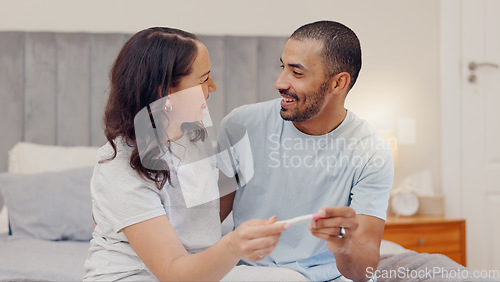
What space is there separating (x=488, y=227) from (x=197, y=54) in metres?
2.52

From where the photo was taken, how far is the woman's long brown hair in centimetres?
105

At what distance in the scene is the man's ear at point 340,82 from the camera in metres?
1.38

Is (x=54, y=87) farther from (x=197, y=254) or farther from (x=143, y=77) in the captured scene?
(x=197, y=254)

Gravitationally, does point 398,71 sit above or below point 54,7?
below

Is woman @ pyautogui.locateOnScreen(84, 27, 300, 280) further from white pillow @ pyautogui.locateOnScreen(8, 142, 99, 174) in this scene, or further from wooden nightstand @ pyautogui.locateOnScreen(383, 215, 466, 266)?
wooden nightstand @ pyautogui.locateOnScreen(383, 215, 466, 266)

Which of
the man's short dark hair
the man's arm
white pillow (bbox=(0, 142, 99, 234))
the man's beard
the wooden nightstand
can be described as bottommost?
the wooden nightstand

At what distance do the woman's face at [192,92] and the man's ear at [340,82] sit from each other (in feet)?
1.26

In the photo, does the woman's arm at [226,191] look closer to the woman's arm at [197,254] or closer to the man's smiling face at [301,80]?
the man's smiling face at [301,80]

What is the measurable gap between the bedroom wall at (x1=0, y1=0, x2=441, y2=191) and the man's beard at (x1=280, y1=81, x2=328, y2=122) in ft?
4.00

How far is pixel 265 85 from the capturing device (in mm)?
2646

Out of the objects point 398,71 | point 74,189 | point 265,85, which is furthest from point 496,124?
point 74,189

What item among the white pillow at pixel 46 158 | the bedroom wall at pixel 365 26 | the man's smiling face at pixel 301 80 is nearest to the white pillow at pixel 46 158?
the white pillow at pixel 46 158

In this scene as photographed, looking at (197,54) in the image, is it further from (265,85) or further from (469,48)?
(469,48)

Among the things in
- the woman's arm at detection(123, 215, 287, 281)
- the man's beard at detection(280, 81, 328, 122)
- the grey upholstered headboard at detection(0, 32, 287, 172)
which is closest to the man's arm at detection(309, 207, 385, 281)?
the woman's arm at detection(123, 215, 287, 281)
